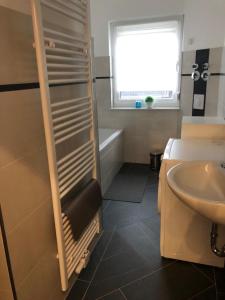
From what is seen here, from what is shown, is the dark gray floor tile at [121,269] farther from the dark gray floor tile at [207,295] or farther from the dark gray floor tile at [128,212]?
the dark gray floor tile at [128,212]

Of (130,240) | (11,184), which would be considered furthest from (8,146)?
(130,240)

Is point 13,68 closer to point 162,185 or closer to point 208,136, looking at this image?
point 162,185

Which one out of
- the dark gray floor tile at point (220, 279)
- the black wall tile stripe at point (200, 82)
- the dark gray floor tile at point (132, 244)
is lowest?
the dark gray floor tile at point (220, 279)

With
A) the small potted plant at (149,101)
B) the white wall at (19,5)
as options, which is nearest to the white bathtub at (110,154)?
the small potted plant at (149,101)

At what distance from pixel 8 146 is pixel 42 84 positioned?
0.31m

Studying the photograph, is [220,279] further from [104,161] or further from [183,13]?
[183,13]

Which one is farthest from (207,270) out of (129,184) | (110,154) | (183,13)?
(183,13)

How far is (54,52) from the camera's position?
1333mm

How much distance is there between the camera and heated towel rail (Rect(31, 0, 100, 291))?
1.15 metres

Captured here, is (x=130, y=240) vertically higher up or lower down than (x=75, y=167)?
lower down

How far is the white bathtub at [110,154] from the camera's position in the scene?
2.79 m

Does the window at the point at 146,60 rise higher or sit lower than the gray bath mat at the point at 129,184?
higher

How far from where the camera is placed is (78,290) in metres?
1.60

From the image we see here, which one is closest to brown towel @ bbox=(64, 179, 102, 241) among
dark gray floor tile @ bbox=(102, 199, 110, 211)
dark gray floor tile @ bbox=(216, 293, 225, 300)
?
dark gray floor tile @ bbox=(102, 199, 110, 211)
